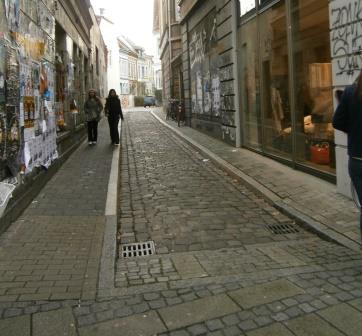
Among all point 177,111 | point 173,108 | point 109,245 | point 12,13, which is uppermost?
point 12,13

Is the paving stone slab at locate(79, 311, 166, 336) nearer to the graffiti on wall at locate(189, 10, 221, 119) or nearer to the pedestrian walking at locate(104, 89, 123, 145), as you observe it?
the pedestrian walking at locate(104, 89, 123, 145)

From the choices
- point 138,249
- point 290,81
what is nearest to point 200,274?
point 138,249

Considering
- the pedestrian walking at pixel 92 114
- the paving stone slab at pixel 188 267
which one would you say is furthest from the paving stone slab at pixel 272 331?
the pedestrian walking at pixel 92 114

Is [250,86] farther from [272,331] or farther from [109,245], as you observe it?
[272,331]

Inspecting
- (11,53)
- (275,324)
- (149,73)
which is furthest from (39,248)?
(149,73)

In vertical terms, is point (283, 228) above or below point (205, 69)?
below

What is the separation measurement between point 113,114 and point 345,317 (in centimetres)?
1173

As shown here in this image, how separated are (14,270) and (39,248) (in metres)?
0.69

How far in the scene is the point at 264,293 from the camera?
4387 millimetres

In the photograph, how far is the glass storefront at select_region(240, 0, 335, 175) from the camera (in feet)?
27.3

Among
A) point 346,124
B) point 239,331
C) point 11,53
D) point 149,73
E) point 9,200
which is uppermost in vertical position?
point 149,73

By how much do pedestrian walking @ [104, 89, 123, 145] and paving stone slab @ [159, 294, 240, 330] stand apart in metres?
10.6

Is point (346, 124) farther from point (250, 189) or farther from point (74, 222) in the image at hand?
point (250, 189)

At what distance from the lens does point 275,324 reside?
3795 mm
